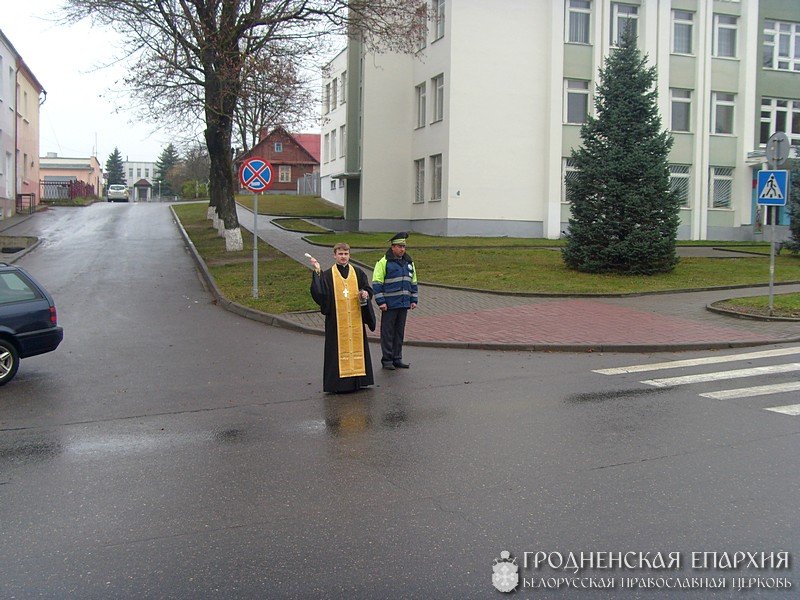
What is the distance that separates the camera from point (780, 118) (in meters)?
34.8

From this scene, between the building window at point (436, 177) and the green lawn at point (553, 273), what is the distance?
27.9 ft

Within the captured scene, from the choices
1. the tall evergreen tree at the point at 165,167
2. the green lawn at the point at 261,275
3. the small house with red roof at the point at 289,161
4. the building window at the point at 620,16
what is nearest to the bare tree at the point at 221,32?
the green lawn at the point at 261,275

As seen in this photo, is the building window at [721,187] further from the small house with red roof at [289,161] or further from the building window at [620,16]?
the small house with red roof at [289,161]

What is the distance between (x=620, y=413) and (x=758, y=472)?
2.00 metres

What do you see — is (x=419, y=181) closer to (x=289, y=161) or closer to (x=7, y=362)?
(x=7, y=362)

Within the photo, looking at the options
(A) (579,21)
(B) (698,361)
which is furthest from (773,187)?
(A) (579,21)

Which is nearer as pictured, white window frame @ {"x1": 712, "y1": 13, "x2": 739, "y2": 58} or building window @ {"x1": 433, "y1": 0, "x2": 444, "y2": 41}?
building window @ {"x1": 433, "y1": 0, "x2": 444, "y2": 41}

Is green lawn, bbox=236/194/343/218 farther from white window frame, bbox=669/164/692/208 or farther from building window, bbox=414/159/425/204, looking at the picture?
white window frame, bbox=669/164/692/208

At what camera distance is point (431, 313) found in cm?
1477

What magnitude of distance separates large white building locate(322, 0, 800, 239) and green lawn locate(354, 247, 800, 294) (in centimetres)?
755

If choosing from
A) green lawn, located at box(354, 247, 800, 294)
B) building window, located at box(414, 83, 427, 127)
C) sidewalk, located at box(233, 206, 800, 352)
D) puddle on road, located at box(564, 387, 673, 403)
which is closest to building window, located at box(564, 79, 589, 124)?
building window, located at box(414, 83, 427, 127)

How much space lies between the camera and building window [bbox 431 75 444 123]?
3266cm

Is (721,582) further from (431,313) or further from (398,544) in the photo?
(431,313)

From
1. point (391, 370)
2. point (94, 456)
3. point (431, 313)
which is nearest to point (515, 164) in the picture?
point (431, 313)
